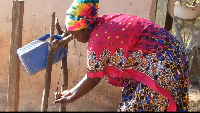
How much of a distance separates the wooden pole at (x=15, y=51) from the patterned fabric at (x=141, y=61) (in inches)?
36.5

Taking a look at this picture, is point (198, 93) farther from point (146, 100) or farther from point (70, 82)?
point (146, 100)

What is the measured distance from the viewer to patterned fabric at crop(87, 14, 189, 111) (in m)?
2.31

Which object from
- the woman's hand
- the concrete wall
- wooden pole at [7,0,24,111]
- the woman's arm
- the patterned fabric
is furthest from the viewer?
the concrete wall

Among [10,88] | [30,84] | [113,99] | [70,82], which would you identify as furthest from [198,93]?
[10,88]

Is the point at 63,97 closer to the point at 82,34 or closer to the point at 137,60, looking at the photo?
the point at 82,34

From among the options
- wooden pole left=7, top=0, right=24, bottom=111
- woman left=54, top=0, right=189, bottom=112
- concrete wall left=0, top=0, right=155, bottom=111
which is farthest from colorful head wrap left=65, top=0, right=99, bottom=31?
concrete wall left=0, top=0, right=155, bottom=111

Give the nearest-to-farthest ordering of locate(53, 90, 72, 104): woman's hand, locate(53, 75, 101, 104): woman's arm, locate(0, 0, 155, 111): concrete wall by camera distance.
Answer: locate(53, 75, 101, 104): woman's arm, locate(53, 90, 72, 104): woman's hand, locate(0, 0, 155, 111): concrete wall

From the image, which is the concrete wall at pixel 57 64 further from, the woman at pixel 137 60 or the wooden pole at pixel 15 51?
the woman at pixel 137 60

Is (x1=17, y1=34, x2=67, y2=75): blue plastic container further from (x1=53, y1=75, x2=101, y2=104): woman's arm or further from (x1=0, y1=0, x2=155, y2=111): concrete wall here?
(x1=0, y1=0, x2=155, y2=111): concrete wall

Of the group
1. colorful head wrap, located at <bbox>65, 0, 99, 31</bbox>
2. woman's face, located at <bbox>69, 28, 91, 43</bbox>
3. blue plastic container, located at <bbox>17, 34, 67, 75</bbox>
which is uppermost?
colorful head wrap, located at <bbox>65, 0, 99, 31</bbox>

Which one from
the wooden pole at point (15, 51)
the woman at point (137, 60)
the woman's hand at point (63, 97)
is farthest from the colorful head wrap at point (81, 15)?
the wooden pole at point (15, 51)

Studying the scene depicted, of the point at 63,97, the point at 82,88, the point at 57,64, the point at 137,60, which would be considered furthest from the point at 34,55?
the point at 57,64

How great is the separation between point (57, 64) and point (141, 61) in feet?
8.23

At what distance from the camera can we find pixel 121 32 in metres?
2.34
